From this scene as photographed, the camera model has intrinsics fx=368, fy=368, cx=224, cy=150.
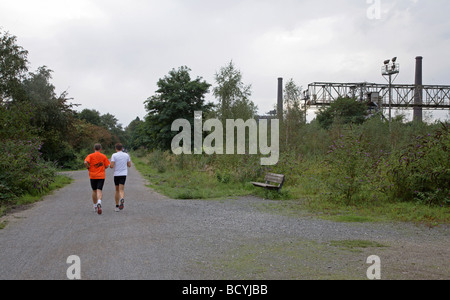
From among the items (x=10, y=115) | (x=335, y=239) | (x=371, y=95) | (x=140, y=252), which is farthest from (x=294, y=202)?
(x=371, y=95)

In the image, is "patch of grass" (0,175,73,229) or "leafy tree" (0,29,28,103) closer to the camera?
"patch of grass" (0,175,73,229)

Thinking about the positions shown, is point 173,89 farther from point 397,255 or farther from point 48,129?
point 397,255

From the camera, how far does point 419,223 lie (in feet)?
27.4

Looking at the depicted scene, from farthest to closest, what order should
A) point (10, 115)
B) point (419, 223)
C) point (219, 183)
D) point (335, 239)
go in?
point (219, 183) < point (10, 115) < point (419, 223) < point (335, 239)

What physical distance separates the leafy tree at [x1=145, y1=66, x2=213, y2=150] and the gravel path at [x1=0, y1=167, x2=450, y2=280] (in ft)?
71.3

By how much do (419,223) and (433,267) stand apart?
366 centimetres

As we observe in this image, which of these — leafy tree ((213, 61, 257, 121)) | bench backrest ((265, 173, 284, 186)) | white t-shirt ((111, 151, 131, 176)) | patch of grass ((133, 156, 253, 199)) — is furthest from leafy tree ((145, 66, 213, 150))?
white t-shirt ((111, 151, 131, 176))

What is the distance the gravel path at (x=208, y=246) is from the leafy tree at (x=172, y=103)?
21.7 meters

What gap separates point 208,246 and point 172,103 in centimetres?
2565

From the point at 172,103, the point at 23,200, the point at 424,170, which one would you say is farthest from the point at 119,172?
the point at 172,103

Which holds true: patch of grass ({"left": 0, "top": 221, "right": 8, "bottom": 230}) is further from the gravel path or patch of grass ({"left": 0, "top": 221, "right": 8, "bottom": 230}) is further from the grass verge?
the grass verge

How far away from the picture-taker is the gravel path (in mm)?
→ 4820

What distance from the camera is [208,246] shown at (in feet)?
20.5

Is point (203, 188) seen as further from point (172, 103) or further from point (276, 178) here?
point (172, 103)
